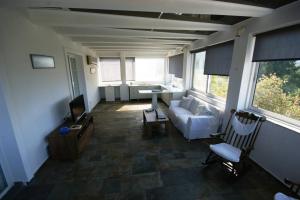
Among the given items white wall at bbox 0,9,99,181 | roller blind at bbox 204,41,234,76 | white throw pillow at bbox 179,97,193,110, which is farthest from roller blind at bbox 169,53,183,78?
white wall at bbox 0,9,99,181

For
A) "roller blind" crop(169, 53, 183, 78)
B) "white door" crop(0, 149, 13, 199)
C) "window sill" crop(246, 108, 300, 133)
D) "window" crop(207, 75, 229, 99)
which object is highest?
"roller blind" crop(169, 53, 183, 78)

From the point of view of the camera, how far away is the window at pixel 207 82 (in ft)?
10.9

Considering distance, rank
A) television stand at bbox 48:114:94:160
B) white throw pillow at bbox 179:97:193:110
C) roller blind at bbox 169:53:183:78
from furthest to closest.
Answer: roller blind at bbox 169:53:183:78 → white throw pillow at bbox 179:97:193:110 → television stand at bbox 48:114:94:160

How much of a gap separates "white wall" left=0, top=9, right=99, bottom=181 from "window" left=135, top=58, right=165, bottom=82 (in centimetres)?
436

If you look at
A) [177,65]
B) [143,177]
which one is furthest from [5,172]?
[177,65]

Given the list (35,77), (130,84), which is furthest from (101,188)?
(130,84)

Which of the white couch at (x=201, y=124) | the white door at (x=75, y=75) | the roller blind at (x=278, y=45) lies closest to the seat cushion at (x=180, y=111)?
the white couch at (x=201, y=124)

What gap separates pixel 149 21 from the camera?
2.30m

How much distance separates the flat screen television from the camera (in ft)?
9.30

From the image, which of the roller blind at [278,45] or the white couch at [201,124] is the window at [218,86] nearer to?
the white couch at [201,124]

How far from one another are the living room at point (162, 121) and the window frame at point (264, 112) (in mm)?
15

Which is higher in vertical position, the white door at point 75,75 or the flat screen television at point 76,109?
the white door at point 75,75

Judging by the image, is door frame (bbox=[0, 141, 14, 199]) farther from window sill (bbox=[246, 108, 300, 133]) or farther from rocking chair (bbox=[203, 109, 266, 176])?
window sill (bbox=[246, 108, 300, 133])

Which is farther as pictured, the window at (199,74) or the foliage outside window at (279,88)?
the window at (199,74)
